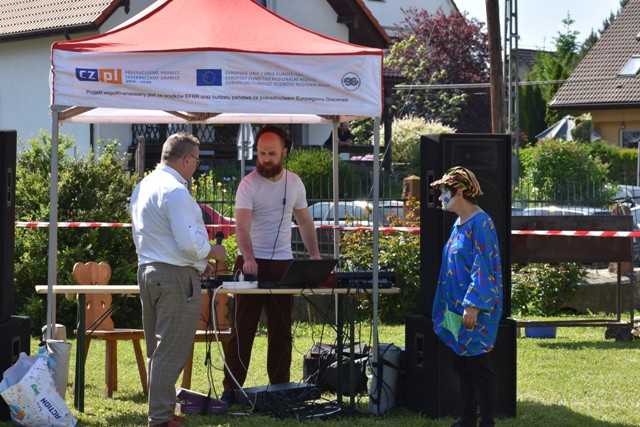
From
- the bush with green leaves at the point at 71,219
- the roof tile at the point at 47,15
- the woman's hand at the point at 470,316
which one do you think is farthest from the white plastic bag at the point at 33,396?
the roof tile at the point at 47,15

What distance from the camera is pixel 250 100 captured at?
8.27 meters

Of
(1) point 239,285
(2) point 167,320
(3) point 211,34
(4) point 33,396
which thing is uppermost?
(3) point 211,34

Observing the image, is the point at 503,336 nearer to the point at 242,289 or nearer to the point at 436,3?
the point at 242,289

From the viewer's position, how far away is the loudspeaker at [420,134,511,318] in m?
8.37

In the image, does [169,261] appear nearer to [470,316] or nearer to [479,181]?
[470,316]

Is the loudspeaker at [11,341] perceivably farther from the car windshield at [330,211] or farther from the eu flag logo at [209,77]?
the car windshield at [330,211]

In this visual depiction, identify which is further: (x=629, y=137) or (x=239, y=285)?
(x=629, y=137)

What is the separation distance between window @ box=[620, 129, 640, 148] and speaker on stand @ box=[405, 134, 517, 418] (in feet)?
123

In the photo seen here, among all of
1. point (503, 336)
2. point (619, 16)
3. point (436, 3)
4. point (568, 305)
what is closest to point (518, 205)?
point (568, 305)

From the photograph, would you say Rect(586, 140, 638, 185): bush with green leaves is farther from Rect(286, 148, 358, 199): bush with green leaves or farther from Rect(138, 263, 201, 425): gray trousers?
Rect(138, 263, 201, 425): gray trousers

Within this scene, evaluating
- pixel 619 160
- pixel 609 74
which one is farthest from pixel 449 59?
pixel 619 160

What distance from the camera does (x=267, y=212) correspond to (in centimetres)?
889

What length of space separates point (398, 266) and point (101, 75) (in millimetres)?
6398

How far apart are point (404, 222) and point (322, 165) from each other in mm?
8877
